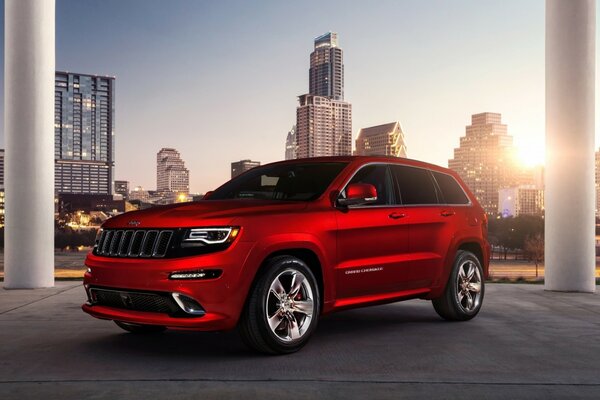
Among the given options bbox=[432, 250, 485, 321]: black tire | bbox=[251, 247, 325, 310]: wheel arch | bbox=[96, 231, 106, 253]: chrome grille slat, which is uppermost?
bbox=[96, 231, 106, 253]: chrome grille slat

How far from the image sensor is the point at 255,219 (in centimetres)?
539

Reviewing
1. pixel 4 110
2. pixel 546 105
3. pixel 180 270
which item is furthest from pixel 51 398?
pixel 546 105

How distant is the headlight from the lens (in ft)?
17.2

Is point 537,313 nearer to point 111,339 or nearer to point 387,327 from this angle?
point 387,327

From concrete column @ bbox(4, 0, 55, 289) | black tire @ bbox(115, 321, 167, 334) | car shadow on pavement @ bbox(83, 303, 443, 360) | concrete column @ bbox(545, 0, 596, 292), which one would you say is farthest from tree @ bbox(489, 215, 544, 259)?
black tire @ bbox(115, 321, 167, 334)

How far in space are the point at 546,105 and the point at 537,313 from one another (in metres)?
4.43

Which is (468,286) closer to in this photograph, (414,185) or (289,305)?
(414,185)

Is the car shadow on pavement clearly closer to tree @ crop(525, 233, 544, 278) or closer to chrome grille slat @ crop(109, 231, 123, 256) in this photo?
chrome grille slat @ crop(109, 231, 123, 256)

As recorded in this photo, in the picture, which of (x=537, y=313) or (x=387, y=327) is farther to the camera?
(x=537, y=313)

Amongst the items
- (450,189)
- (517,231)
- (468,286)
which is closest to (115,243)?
(450,189)

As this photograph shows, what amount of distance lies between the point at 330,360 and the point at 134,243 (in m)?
1.89

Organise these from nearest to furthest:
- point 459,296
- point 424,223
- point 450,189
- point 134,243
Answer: point 134,243
point 424,223
point 459,296
point 450,189

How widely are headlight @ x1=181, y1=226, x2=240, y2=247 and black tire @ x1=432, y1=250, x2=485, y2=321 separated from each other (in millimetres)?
3224

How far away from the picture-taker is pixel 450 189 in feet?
25.7
